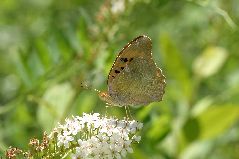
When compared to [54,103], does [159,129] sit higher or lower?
lower

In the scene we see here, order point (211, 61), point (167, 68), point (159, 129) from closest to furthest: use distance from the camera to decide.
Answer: point (159, 129)
point (167, 68)
point (211, 61)

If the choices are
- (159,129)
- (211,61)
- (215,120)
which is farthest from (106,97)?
(211,61)

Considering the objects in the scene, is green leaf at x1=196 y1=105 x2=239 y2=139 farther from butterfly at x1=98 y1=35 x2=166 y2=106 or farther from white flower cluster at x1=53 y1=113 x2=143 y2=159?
white flower cluster at x1=53 y1=113 x2=143 y2=159

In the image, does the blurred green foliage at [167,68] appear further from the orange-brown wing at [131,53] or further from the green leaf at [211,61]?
the orange-brown wing at [131,53]

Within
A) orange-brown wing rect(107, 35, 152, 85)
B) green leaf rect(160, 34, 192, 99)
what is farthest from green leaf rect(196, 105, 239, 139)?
orange-brown wing rect(107, 35, 152, 85)

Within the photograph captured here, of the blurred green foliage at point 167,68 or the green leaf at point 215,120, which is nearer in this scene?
the blurred green foliage at point 167,68

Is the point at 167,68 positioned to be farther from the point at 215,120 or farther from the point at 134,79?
the point at 134,79

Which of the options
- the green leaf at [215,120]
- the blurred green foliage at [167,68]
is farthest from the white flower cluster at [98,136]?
the green leaf at [215,120]
